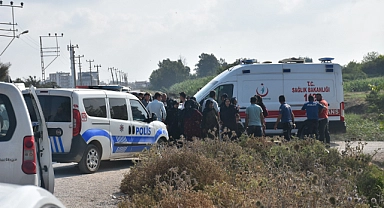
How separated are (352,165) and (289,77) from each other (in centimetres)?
942

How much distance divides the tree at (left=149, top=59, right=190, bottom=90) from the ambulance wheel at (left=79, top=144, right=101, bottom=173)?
11935 centimetres

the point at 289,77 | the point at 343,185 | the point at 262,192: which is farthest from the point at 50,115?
the point at 289,77

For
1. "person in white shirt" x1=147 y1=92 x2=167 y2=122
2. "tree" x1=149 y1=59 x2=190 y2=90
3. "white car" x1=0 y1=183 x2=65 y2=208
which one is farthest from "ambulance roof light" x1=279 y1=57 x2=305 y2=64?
"tree" x1=149 y1=59 x2=190 y2=90

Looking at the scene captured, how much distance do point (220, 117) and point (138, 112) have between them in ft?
8.96

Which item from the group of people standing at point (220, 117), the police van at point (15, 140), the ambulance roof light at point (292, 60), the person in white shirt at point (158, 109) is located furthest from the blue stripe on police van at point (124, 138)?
the ambulance roof light at point (292, 60)

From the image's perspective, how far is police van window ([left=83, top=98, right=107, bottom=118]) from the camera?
1188 centimetres

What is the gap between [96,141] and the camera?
40.0 ft

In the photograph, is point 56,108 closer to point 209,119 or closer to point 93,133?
point 93,133

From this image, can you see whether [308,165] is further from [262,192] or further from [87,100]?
[87,100]

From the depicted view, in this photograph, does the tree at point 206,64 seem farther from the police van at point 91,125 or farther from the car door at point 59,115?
the car door at point 59,115

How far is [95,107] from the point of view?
1219 cm

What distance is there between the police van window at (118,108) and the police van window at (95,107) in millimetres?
267

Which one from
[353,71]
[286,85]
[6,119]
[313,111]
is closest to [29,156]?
[6,119]

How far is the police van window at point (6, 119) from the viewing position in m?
6.73
